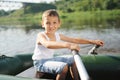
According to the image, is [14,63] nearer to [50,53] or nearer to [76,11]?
[50,53]

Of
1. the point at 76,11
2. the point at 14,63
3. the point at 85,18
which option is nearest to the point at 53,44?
the point at 14,63

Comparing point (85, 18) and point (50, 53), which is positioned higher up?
point (50, 53)

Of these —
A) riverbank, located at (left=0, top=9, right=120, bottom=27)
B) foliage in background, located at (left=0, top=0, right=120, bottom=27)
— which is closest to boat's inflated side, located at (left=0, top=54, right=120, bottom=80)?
riverbank, located at (left=0, top=9, right=120, bottom=27)

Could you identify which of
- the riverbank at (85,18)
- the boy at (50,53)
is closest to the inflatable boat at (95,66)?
the boy at (50,53)

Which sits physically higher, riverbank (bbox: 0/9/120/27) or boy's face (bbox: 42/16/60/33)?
boy's face (bbox: 42/16/60/33)

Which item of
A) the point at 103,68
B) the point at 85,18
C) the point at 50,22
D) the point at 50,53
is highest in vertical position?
the point at 50,22

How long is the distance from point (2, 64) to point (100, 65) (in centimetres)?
121

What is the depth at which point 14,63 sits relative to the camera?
Answer: 3.97 metres

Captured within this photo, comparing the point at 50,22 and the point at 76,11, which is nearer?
the point at 50,22

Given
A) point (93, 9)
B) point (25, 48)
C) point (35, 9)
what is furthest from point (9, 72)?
point (35, 9)

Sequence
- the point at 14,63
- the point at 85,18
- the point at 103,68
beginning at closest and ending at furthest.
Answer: the point at 103,68, the point at 14,63, the point at 85,18

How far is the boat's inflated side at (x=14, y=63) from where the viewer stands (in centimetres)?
378

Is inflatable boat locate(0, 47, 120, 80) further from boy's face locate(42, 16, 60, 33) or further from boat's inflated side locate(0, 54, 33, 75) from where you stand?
boy's face locate(42, 16, 60, 33)

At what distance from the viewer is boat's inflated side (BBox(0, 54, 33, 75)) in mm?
3781
